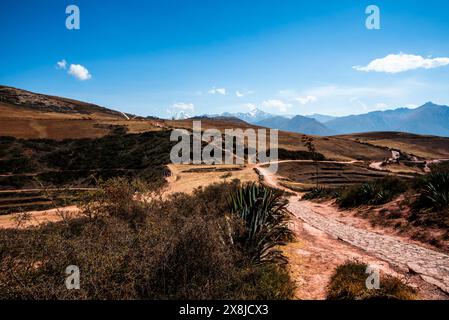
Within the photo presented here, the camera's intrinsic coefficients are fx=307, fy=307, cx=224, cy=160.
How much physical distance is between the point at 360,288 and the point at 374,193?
12167 mm

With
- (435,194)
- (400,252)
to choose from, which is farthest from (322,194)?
(400,252)

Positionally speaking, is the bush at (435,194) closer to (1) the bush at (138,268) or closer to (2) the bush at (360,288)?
(2) the bush at (360,288)

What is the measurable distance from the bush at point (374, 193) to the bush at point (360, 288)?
993 cm

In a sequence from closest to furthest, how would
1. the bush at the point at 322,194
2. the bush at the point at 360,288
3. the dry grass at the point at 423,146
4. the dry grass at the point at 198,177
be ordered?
the bush at the point at 360,288
the bush at the point at 322,194
the dry grass at the point at 198,177
the dry grass at the point at 423,146

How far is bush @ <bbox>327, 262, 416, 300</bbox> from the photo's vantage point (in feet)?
18.7

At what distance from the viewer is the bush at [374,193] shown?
15.8m

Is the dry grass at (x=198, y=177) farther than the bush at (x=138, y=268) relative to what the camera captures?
Yes

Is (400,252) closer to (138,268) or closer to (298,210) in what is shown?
(138,268)

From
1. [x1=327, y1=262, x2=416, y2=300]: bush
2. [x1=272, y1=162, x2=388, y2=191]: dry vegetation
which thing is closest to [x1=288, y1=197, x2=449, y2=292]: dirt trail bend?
[x1=327, y1=262, x2=416, y2=300]: bush

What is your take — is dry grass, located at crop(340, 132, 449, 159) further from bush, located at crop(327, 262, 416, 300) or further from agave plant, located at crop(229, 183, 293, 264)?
bush, located at crop(327, 262, 416, 300)

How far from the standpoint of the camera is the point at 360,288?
6.04m

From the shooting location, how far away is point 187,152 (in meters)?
57.0

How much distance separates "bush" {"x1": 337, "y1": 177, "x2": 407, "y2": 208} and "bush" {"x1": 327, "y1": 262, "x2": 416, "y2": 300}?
32.6ft

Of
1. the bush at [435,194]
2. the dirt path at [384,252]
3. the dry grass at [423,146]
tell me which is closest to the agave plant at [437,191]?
the bush at [435,194]
